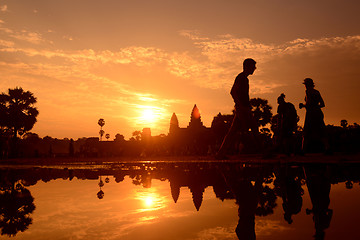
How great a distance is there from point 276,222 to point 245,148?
19.7 meters

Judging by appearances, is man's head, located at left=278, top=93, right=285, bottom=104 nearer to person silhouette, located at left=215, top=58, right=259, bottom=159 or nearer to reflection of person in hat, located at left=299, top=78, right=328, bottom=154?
reflection of person in hat, located at left=299, top=78, right=328, bottom=154

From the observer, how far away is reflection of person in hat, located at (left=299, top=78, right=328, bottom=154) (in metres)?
11.1

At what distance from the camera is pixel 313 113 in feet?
36.8

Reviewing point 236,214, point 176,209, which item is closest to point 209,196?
point 176,209

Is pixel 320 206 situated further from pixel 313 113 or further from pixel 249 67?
pixel 313 113

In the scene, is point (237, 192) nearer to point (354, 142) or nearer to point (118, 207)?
point (118, 207)

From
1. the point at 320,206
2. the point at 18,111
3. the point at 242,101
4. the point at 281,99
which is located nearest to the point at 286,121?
the point at 281,99

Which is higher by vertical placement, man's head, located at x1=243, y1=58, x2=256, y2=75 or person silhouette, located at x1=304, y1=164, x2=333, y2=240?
man's head, located at x1=243, y1=58, x2=256, y2=75

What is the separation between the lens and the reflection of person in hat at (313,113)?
438 inches

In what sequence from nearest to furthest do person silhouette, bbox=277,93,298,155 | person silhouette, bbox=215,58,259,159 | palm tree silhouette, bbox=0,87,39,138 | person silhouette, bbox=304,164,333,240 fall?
person silhouette, bbox=304,164,333,240
person silhouette, bbox=215,58,259,159
person silhouette, bbox=277,93,298,155
palm tree silhouette, bbox=0,87,39,138

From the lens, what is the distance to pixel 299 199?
3.13 m

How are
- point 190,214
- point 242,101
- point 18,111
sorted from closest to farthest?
point 190,214
point 242,101
point 18,111

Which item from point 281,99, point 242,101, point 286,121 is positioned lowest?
point 286,121

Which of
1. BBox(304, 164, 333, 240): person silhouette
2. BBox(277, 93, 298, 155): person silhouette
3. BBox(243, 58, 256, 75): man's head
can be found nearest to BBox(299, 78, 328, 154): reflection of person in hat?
BBox(277, 93, 298, 155): person silhouette
